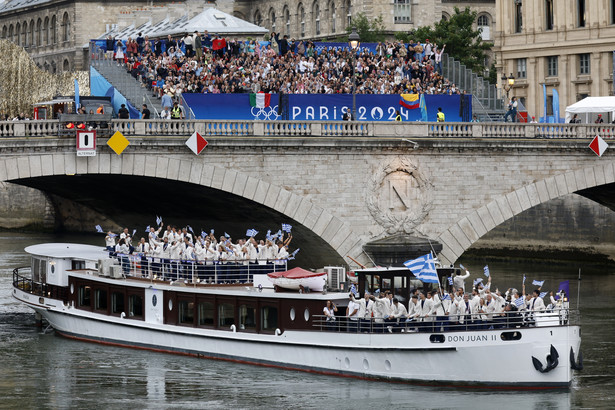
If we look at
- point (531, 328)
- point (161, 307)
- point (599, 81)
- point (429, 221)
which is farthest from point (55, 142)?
point (599, 81)

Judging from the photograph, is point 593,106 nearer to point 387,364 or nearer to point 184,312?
point 184,312

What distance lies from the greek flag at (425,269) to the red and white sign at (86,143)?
505 inches

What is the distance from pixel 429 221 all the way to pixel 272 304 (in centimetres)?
1148

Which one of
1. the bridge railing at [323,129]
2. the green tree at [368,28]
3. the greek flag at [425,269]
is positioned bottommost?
the greek flag at [425,269]

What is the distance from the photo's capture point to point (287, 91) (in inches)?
2473

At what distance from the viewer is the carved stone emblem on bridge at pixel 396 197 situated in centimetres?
5634

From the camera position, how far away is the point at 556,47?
89.5m

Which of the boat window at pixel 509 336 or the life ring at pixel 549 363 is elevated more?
the boat window at pixel 509 336

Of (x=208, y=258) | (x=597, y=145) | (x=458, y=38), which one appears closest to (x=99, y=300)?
(x=208, y=258)

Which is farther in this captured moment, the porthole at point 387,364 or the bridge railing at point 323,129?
the bridge railing at point 323,129

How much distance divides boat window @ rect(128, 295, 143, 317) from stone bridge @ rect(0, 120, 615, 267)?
4817 mm

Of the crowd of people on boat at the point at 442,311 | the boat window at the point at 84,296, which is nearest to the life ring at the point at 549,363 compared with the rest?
the crowd of people on boat at the point at 442,311

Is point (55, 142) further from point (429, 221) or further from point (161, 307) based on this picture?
point (429, 221)

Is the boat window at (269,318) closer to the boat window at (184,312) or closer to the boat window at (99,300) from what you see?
the boat window at (184,312)
